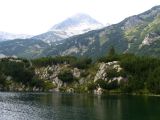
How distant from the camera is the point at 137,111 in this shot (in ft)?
488

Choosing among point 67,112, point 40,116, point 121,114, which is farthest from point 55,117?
point 121,114

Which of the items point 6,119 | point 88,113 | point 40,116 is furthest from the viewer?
point 88,113

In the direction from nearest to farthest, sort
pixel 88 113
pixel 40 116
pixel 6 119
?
1. pixel 6 119
2. pixel 40 116
3. pixel 88 113

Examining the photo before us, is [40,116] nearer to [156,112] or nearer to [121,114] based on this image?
[121,114]

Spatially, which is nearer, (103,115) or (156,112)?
(103,115)

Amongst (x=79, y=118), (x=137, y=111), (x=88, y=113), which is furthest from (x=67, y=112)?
(x=137, y=111)

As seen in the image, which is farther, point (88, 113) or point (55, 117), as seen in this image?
point (88, 113)

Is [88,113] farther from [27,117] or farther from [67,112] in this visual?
[27,117]

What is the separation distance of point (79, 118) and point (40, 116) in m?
16.0

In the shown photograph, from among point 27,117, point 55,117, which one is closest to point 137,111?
point 55,117

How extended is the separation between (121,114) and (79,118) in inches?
826

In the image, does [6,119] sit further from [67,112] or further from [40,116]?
[67,112]

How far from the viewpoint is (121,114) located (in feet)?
454

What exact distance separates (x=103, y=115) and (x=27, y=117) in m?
29.5
